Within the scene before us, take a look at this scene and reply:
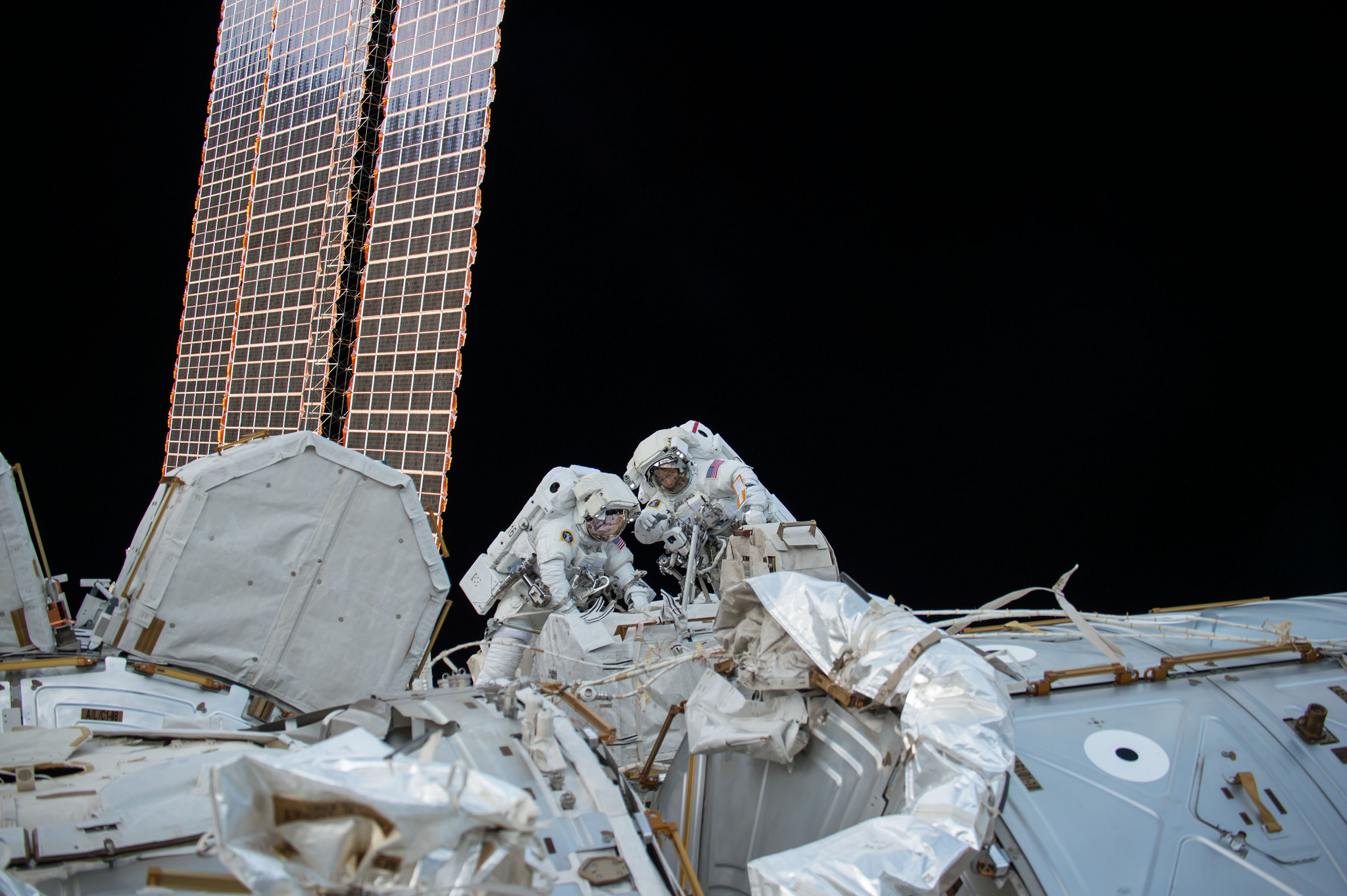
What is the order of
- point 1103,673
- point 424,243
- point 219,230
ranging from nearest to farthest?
point 1103,673
point 424,243
point 219,230

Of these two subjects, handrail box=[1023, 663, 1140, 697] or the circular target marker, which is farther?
handrail box=[1023, 663, 1140, 697]

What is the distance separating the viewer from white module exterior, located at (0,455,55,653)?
280 cm

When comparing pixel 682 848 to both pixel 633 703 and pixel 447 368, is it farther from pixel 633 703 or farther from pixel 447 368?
pixel 447 368

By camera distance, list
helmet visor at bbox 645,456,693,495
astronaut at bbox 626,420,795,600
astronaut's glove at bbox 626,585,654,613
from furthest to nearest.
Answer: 1. helmet visor at bbox 645,456,693,495
2. astronaut at bbox 626,420,795,600
3. astronaut's glove at bbox 626,585,654,613

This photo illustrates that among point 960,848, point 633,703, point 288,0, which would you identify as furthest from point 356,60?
point 960,848

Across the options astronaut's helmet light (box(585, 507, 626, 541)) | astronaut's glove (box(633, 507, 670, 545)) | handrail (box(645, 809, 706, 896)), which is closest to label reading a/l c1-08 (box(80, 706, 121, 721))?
handrail (box(645, 809, 706, 896))

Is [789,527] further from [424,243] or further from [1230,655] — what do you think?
[424,243]

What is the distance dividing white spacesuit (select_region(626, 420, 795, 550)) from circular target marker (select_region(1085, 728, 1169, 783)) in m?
5.21

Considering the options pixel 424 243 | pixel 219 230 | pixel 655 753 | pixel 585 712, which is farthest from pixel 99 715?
pixel 219 230

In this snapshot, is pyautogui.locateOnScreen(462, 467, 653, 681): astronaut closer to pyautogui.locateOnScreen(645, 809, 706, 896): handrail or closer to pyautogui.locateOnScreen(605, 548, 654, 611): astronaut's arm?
pyautogui.locateOnScreen(605, 548, 654, 611): astronaut's arm

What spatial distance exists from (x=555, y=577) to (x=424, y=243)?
10.0 feet

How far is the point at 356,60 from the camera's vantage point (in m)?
8.11

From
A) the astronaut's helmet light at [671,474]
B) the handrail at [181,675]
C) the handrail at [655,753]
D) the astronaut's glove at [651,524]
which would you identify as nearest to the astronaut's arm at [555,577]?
the astronaut's glove at [651,524]

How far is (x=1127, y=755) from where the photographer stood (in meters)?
2.38
